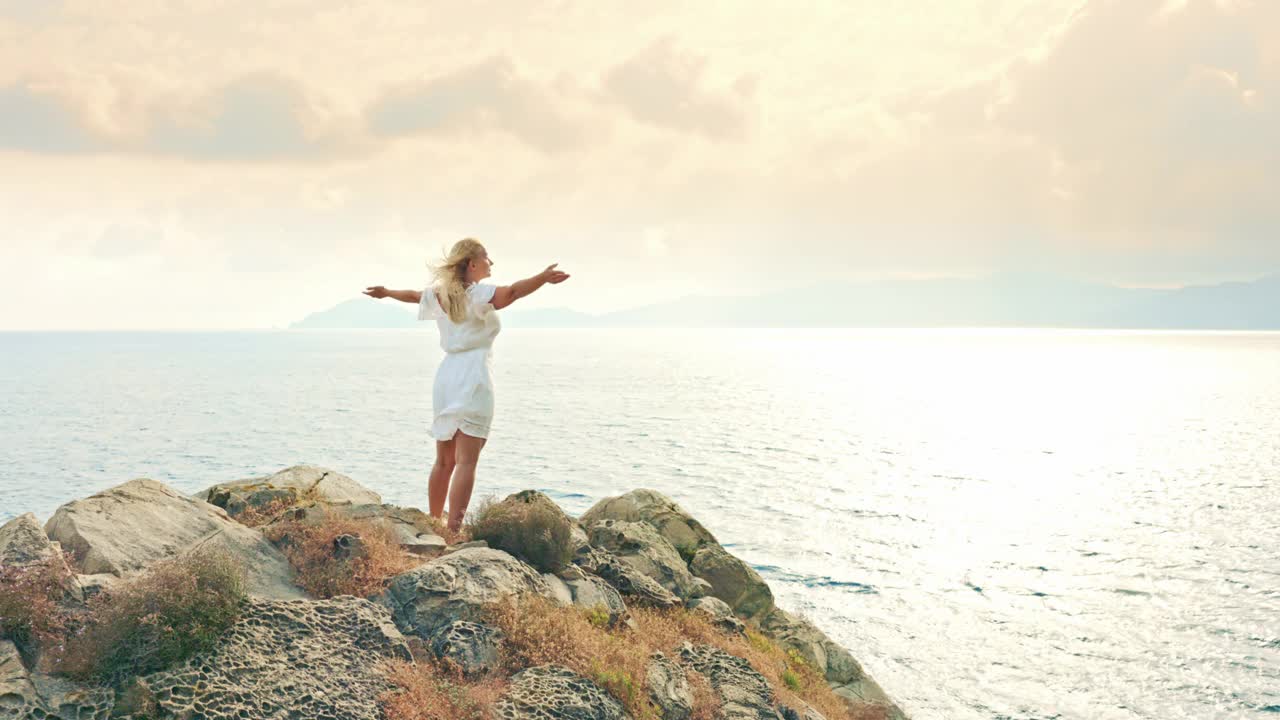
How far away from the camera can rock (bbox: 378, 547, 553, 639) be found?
888 centimetres

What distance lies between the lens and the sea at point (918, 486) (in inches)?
908

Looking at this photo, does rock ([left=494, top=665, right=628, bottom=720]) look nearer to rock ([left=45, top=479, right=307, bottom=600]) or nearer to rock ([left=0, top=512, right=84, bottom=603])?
rock ([left=45, top=479, right=307, bottom=600])

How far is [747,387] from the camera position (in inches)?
4631

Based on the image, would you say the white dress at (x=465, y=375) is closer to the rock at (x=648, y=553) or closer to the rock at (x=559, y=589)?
the rock at (x=559, y=589)

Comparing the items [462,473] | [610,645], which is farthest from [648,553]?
[610,645]

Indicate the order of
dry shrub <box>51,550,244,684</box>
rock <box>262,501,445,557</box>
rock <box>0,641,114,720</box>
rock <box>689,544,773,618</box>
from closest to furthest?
rock <box>0,641,114,720</box>
dry shrub <box>51,550,244,684</box>
rock <box>262,501,445,557</box>
rock <box>689,544,773,618</box>

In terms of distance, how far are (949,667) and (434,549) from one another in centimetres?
1749

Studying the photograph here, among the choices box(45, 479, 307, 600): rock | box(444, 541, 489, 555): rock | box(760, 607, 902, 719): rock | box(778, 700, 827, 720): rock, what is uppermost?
box(45, 479, 307, 600): rock

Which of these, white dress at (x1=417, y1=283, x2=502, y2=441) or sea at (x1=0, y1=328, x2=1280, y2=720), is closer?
white dress at (x1=417, y1=283, x2=502, y2=441)

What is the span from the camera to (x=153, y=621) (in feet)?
23.7

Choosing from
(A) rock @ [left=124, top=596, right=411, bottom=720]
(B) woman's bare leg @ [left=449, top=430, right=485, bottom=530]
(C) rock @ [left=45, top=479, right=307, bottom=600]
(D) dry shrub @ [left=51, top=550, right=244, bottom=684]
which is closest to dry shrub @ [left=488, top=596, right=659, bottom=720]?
(A) rock @ [left=124, top=596, right=411, bottom=720]

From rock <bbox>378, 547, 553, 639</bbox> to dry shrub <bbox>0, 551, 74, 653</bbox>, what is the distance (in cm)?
Answer: 305

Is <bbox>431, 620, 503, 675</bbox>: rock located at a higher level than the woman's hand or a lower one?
lower

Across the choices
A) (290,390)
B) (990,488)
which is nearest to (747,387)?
(290,390)
